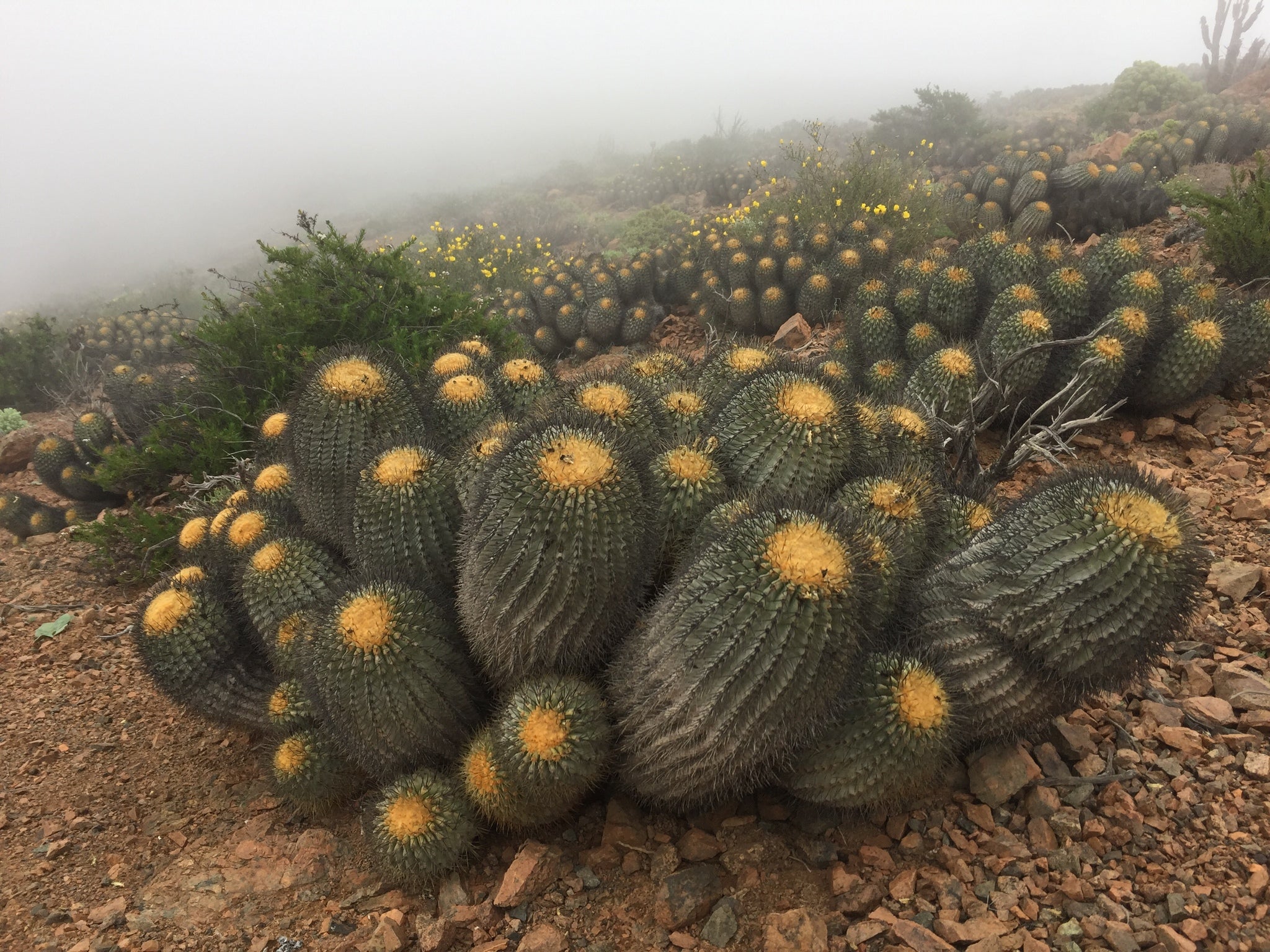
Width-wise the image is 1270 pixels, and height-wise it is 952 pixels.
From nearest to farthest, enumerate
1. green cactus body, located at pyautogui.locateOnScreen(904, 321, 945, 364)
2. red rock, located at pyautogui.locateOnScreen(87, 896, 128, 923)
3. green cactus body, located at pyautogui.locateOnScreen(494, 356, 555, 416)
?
red rock, located at pyautogui.locateOnScreen(87, 896, 128, 923) → green cactus body, located at pyautogui.locateOnScreen(494, 356, 555, 416) → green cactus body, located at pyautogui.locateOnScreen(904, 321, 945, 364)

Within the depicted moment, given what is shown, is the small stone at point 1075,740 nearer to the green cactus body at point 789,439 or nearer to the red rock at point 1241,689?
the red rock at point 1241,689

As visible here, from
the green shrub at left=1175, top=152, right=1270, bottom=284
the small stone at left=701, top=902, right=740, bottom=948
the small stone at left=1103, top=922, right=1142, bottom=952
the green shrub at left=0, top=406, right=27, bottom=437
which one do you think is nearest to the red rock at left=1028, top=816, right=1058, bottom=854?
the small stone at left=1103, top=922, right=1142, bottom=952

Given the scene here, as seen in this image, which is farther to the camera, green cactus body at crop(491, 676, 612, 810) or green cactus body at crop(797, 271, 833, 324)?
green cactus body at crop(797, 271, 833, 324)

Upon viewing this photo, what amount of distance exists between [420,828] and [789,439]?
6.16ft

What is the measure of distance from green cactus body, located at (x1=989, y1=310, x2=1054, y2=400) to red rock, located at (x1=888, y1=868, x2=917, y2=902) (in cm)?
330

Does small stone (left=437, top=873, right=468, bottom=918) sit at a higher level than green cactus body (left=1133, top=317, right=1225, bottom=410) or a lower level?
lower

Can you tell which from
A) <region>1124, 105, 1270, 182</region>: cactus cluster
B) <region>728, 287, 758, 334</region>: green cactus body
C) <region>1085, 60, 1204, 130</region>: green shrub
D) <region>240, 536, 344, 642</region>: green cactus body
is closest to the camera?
<region>240, 536, 344, 642</region>: green cactus body

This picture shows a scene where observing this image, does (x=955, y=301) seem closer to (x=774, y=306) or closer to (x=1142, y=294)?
(x=1142, y=294)

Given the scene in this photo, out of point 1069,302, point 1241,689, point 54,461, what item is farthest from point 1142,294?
point 54,461

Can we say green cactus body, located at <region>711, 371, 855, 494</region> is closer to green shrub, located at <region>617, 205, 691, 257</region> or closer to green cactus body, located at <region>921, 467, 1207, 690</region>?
green cactus body, located at <region>921, 467, 1207, 690</region>

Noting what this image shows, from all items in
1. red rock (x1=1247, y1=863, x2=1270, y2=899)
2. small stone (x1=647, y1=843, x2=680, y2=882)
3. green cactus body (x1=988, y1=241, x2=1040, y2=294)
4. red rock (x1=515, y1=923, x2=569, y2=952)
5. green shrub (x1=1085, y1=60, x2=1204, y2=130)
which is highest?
green shrub (x1=1085, y1=60, x2=1204, y2=130)

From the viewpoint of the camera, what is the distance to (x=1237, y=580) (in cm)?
303

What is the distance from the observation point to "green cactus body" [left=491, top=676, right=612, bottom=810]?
6.89 feet

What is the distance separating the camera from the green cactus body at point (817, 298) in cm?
771
